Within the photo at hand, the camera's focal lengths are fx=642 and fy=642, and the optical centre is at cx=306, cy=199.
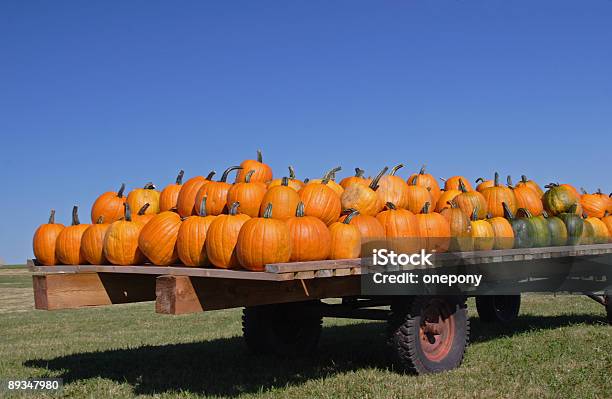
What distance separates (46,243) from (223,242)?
230 cm

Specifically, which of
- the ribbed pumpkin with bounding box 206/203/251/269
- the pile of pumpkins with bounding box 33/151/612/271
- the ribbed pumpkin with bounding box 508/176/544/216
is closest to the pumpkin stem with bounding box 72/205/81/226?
the pile of pumpkins with bounding box 33/151/612/271

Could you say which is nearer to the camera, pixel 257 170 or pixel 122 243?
pixel 122 243

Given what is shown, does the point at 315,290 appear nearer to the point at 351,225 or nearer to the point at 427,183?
the point at 351,225

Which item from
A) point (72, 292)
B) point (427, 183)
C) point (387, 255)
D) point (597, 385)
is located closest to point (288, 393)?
point (387, 255)

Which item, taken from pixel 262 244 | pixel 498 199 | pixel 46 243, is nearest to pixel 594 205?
pixel 498 199

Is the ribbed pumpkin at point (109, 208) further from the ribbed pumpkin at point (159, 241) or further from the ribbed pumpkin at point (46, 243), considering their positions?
the ribbed pumpkin at point (159, 241)

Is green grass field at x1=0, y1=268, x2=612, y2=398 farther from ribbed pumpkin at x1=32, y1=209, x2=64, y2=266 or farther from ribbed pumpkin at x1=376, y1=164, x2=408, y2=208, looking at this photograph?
ribbed pumpkin at x1=376, y1=164, x2=408, y2=208

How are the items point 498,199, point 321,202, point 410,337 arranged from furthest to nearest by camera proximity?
point 498,199 → point 410,337 → point 321,202

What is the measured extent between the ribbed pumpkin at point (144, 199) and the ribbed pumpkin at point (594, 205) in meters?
6.38

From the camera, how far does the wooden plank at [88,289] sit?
5746 mm

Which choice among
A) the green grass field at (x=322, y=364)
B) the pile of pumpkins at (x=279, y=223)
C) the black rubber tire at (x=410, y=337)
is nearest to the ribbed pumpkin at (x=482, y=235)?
the pile of pumpkins at (x=279, y=223)

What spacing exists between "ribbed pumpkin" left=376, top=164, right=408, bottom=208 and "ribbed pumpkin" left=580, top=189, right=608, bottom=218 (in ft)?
13.3

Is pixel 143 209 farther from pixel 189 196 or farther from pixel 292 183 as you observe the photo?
pixel 292 183

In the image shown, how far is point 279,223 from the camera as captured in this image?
513cm
